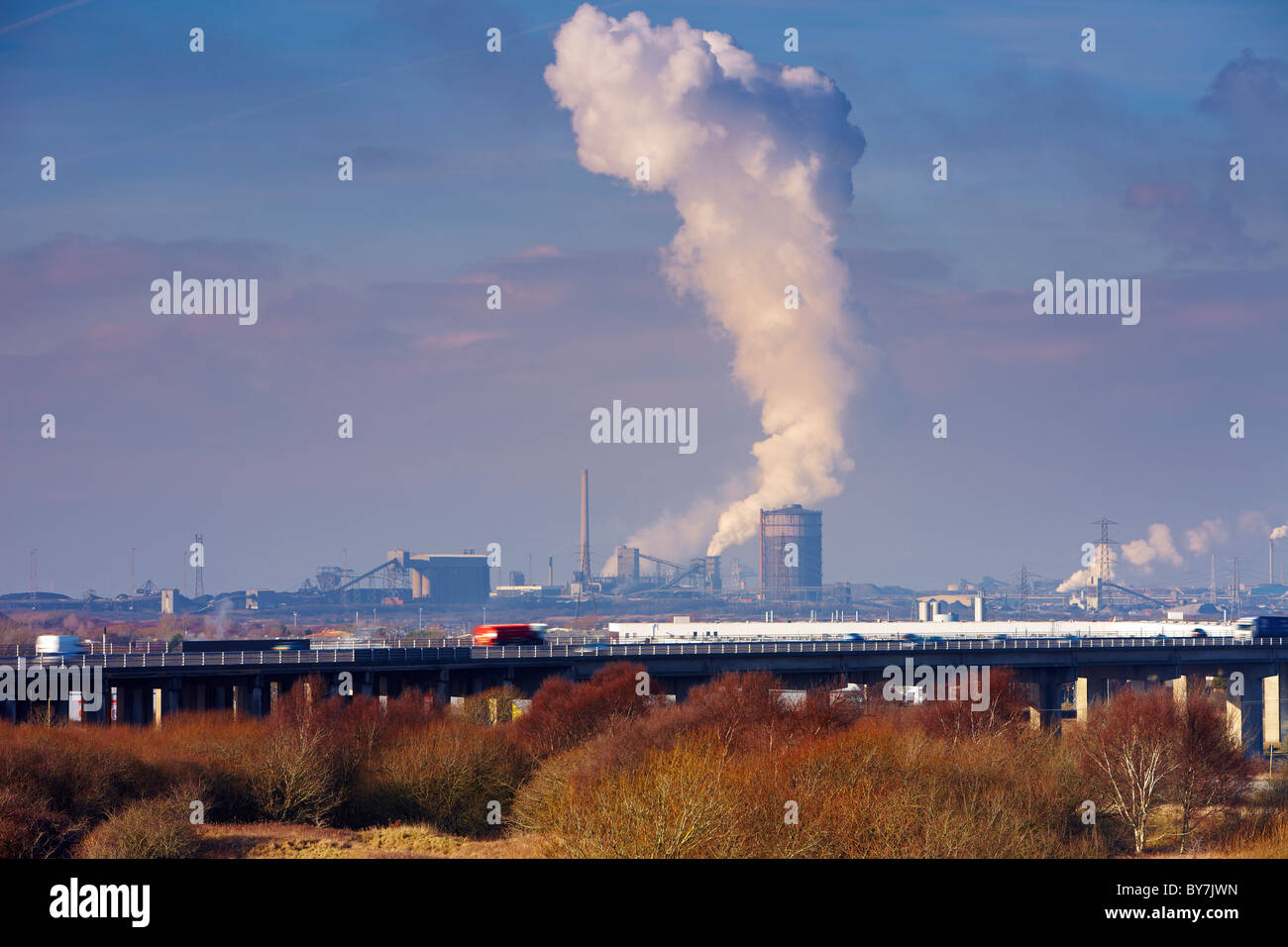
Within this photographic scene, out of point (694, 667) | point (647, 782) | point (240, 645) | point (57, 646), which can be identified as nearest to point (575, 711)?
point (694, 667)

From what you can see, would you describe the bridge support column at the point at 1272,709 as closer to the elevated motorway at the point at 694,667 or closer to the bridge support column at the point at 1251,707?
the elevated motorway at the point at 694,667

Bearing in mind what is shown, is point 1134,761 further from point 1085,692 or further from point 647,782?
point 1085,692

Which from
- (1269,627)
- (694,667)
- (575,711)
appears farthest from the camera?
(1269,627)

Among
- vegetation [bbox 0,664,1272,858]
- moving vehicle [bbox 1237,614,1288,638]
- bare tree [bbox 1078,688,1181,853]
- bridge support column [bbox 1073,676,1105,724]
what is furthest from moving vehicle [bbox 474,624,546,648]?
moving vehicle [bbox 1237,614,1288,638]

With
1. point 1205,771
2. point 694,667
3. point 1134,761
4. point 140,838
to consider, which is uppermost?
point 694,667

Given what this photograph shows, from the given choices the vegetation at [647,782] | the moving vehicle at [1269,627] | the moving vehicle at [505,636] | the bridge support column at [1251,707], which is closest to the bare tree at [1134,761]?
the vegetation at [647,782]

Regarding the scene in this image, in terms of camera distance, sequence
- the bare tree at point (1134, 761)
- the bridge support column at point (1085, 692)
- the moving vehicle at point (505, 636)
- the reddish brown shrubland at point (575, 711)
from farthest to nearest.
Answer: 1. the bridge support column at point (1085, 692)
2. the moving vehicle at point (505, 636)
3. the reddish brown shrubland at point (575, 711)
4. the bare tree at point (1134, 761)
